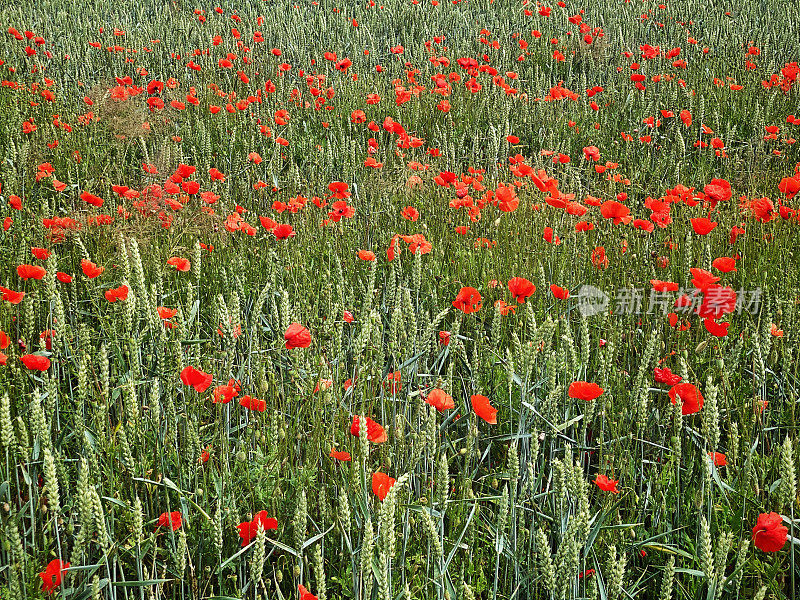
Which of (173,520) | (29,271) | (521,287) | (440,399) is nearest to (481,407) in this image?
(440,399)

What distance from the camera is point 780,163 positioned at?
179 inches

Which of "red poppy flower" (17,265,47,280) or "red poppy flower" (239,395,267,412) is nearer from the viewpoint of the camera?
"red poppy flower" (239,395,267,412)

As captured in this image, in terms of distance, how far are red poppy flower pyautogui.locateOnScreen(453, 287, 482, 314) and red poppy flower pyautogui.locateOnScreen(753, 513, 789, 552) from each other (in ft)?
2.95

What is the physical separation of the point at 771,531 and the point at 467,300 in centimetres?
96

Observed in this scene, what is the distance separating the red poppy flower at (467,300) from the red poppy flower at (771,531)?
35.5 inches

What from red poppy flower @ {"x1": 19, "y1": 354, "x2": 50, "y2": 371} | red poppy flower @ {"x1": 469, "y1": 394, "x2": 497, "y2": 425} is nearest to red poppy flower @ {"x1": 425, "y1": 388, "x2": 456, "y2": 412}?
red poppy flower @ {"x1": 469, "y1": 394, "x2": 497, "y2": 425}

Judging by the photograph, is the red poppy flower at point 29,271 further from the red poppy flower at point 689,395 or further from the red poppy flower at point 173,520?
the red poppy flower at point 689,395

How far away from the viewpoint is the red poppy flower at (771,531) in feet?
4.32

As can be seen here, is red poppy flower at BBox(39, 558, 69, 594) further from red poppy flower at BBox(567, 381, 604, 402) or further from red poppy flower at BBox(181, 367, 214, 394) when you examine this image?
red poppy flower at BBox(567, 381, 604, 402)

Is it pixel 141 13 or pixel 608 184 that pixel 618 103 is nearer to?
pixel 608 184

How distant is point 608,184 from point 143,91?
3.69 m

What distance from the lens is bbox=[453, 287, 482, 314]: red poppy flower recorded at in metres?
1.99

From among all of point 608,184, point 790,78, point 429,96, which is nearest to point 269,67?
point 429,96

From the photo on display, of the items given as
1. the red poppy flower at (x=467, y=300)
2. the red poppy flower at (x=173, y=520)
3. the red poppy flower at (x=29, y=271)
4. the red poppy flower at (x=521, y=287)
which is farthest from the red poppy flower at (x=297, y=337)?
the red poppy flower at (x=29, y=271)
